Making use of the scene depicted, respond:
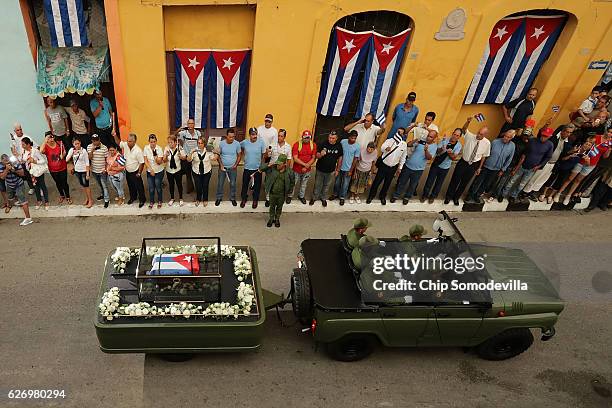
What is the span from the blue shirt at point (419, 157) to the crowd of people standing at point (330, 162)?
0.06 ft

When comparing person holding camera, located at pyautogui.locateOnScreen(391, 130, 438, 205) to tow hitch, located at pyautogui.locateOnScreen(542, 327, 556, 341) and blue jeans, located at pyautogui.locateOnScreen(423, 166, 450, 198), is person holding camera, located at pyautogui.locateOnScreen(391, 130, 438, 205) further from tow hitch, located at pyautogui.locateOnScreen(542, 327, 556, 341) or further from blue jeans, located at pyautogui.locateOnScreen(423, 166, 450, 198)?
tow hitch, located at pyautogui.locateOnScreen(542, 327, 556, 341)

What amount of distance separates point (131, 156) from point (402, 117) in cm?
567

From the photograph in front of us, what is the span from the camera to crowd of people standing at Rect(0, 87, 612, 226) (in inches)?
340

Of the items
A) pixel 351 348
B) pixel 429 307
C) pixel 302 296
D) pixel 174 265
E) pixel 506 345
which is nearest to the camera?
pixel 429 307

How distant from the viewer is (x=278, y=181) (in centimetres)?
852

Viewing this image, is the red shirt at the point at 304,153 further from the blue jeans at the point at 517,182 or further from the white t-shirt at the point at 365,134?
→ the blue jeans at the point at 517,182

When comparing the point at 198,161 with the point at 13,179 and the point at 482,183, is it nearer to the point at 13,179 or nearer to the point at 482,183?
the point at 13,179

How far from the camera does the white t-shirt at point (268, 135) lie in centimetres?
935

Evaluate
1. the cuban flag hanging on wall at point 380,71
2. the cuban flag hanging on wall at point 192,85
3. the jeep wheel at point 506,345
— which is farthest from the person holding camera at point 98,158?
the jeep wheel at point 506,345

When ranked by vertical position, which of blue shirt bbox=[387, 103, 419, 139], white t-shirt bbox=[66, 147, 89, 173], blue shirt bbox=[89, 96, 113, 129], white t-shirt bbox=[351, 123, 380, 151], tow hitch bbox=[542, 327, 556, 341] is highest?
blue shirt bbox=[387, 103, 419, 139]

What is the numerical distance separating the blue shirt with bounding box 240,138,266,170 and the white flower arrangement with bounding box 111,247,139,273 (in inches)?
119

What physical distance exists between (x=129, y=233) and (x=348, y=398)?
4.97 meters

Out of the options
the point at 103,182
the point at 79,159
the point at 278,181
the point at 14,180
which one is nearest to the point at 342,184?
the point at 278,181

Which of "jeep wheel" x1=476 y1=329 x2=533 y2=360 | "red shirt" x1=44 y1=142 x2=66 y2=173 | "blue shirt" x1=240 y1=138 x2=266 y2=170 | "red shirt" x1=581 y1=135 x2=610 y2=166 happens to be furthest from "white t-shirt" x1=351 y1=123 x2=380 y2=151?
"red shirt" x1=44 y1=142 x2=66 y2=173
